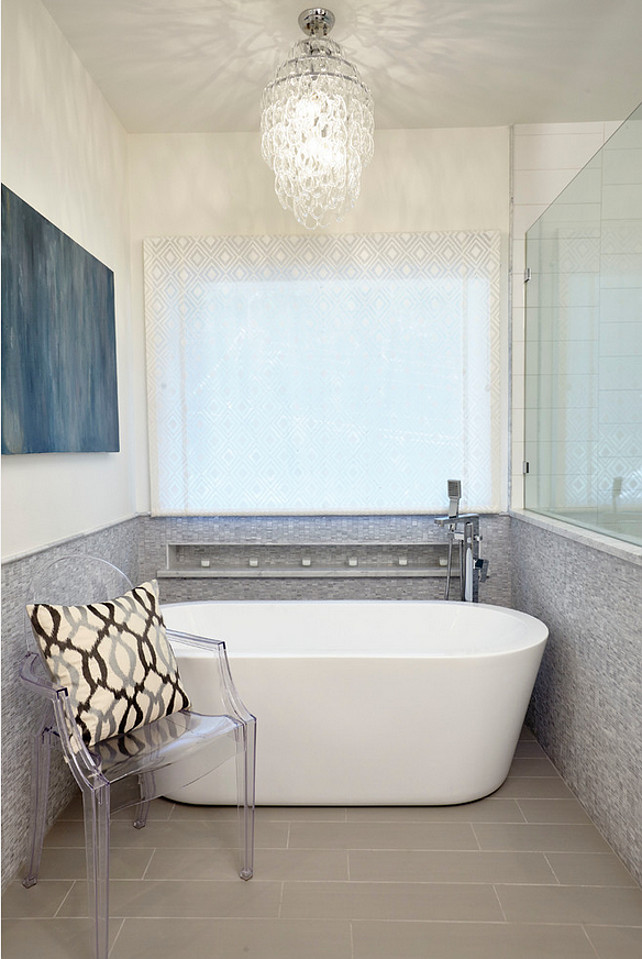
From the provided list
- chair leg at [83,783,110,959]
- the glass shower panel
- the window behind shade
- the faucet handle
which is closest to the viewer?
chair leg at [83,783,110,959]

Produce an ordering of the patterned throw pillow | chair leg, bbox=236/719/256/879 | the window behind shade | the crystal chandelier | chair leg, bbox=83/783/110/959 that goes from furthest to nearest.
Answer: the window behind shade < the crystal chandelier < chair leg, bbox=236/719/256/879 < the patterned throw pillow < chair leg, bbox=83/783/110/959

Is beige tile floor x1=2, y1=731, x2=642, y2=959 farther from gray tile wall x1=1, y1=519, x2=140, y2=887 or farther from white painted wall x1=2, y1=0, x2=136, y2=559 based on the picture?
white painted wall x1=2, y1=0, x2=136, y2=559

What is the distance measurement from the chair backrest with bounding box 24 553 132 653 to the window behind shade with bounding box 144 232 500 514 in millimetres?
733

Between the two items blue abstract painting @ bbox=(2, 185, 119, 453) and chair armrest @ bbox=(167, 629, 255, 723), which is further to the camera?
chair armrest @ bbox=(167, 629, 255, 723)

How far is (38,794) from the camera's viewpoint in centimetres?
206

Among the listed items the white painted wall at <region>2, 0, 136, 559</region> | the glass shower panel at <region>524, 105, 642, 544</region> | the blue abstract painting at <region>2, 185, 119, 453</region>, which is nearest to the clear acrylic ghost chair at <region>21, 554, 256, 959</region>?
the white painted wall at <region>2, 0, 136, 559</region>

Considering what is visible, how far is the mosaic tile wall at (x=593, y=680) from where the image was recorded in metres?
2.09

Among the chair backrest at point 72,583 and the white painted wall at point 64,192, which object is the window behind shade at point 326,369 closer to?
the white painted wall at point 64,192

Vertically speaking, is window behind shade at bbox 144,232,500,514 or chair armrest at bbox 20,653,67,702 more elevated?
window behind shade at bbox 144,232,500,514

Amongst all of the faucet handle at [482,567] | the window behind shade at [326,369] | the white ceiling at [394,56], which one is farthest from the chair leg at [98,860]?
the white ceiling at [394,56]

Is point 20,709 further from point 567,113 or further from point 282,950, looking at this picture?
point 567,113

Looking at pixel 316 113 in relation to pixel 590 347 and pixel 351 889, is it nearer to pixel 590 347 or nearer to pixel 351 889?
pixel 590 347

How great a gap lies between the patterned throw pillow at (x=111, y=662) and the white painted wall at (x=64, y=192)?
0.30 meters

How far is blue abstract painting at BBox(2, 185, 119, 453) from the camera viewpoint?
2.10 m
